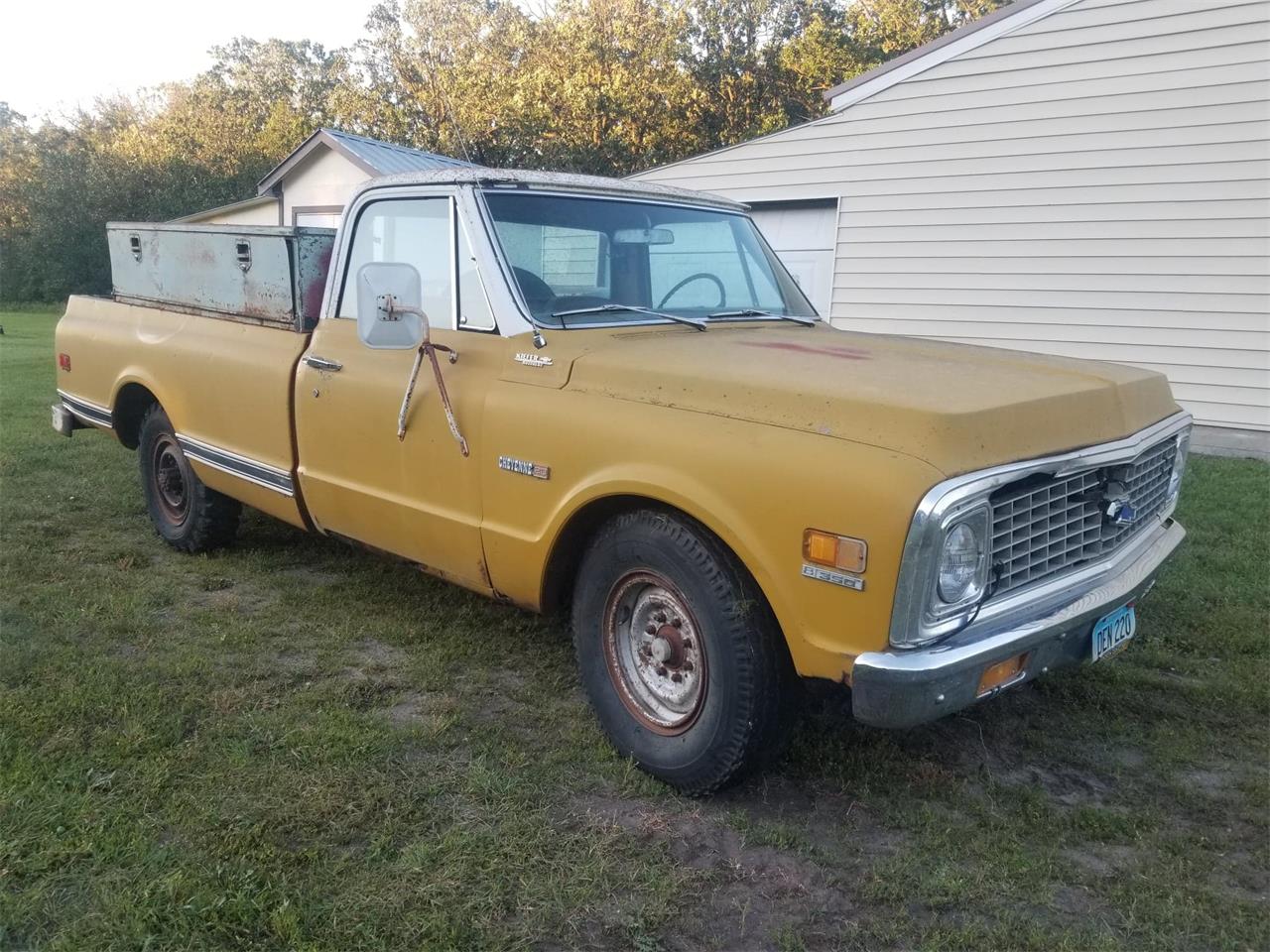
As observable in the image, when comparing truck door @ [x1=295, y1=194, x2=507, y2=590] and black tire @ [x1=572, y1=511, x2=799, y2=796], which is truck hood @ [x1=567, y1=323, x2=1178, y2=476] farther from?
truck door @ [x1=295, y1=194, x2=507, y2=590]

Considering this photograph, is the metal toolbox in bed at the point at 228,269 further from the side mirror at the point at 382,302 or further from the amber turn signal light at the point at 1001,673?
the amber turn signal light at the point at 1001,673

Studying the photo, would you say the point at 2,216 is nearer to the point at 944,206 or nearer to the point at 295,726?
the point at 944,206

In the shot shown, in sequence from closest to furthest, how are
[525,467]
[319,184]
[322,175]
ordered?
[525,467], [322,175], [319,184]

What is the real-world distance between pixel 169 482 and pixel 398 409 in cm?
247

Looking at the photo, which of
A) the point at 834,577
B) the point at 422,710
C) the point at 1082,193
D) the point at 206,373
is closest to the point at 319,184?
the point at 1082,193

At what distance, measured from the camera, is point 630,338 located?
3639 mm

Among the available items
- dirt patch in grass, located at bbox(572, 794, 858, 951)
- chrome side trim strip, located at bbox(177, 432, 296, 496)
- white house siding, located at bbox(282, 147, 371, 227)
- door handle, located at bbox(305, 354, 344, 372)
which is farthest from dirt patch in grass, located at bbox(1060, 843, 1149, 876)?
white house siding, located at bbox(282, 147, 371, 227)

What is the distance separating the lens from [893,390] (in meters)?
2.81

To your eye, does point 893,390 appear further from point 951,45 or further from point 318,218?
point 318,218

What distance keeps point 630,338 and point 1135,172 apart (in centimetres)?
721

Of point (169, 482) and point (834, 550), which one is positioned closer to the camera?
point (834, 550)

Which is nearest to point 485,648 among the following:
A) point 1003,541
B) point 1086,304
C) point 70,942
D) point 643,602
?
point 643,602

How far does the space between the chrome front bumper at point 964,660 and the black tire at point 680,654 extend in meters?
0.40

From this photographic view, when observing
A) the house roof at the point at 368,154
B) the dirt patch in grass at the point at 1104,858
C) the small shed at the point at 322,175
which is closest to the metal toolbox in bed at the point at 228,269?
the dirt patch in grass at the point at 1104,858
